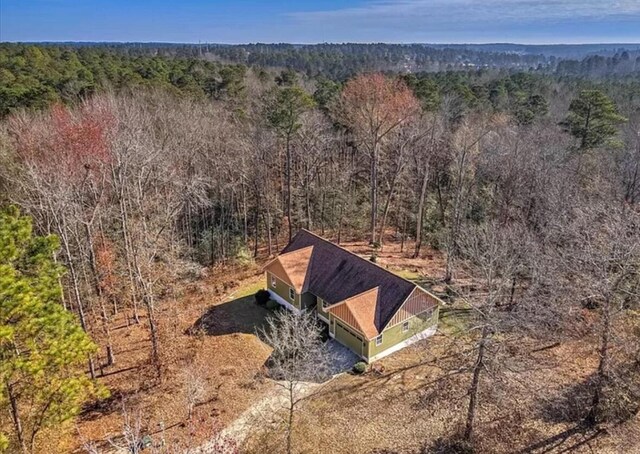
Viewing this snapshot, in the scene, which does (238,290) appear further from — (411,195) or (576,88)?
(576,88)

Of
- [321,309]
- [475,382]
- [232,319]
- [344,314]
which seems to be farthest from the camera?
[232,319]

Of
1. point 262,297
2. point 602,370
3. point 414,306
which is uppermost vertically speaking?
point 602,370

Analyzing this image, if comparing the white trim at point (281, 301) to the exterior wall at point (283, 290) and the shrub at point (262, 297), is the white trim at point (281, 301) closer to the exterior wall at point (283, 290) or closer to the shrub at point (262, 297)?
the exterior wall at point (283, 290)

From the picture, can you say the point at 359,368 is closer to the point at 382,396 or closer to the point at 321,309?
the point at 382,396

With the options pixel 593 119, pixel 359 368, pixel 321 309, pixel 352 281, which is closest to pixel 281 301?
pixel 321 309

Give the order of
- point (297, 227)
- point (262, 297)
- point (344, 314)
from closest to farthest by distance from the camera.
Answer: point (344, 314) → point (262, 297) → point (297, 227)

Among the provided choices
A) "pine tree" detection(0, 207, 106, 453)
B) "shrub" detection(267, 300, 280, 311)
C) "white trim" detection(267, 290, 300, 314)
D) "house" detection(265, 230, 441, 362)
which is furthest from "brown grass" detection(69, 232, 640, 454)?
"pine tree" detection(0, 207, 106, 453)
